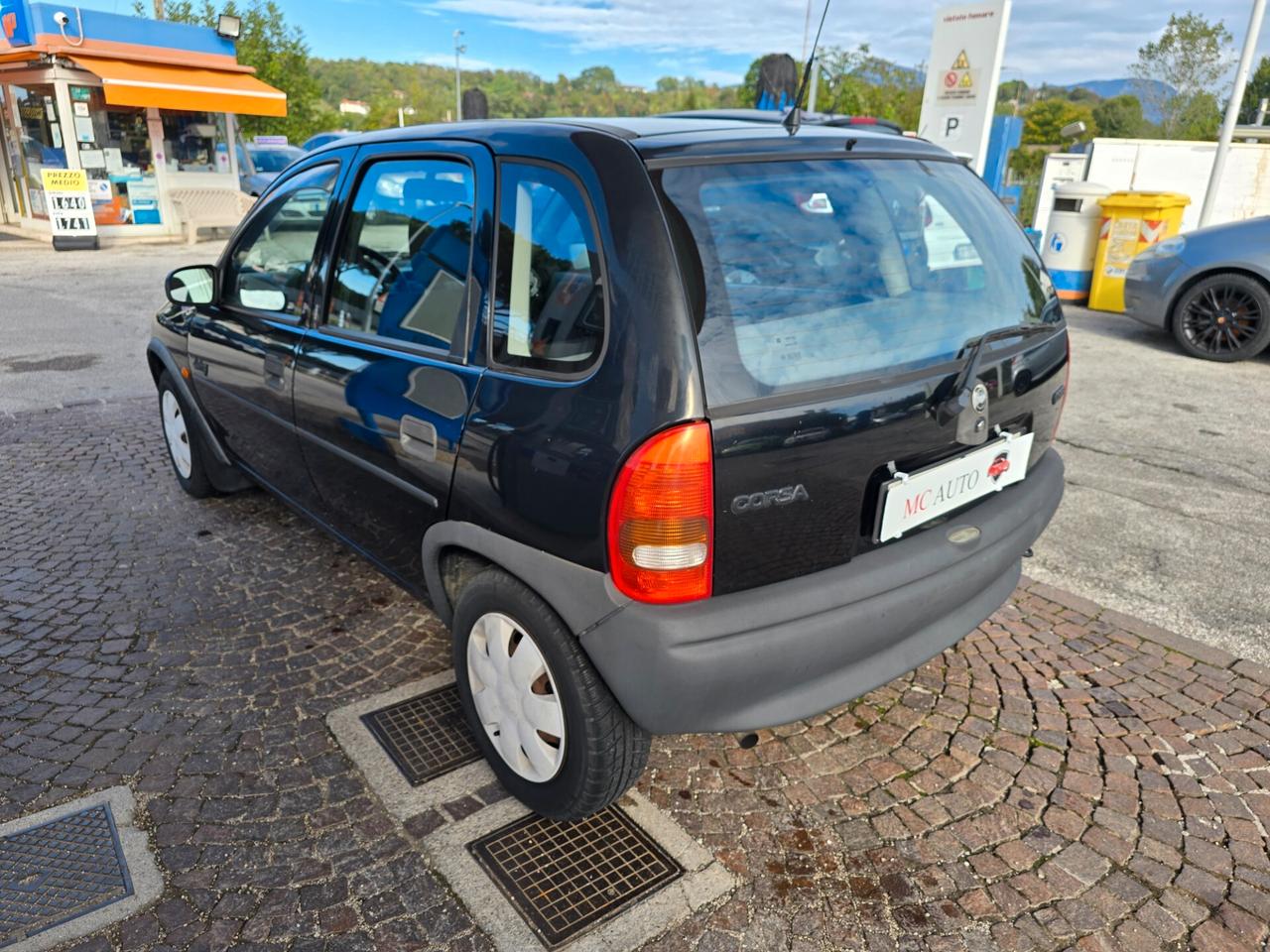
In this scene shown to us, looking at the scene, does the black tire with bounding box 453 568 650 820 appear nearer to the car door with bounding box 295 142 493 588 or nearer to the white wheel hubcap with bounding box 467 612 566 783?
the white wheel hubcap with bounding box 467 612 566 783

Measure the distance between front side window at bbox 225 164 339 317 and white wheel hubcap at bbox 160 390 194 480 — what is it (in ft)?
3.37

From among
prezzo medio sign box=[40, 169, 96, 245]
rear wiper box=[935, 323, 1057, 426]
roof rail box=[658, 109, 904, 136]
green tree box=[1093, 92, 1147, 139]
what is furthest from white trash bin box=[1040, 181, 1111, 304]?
green tree box=[1093, 92, 1147, 139]

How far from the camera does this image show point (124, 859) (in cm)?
231

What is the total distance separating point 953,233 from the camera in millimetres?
2783

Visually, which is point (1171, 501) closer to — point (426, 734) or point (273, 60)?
point (426, 734)

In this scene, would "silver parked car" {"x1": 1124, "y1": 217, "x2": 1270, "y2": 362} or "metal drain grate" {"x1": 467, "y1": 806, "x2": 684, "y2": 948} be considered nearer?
"metal drain grate" {"x1": 467, "y1": 806, "x2": 684, "y2": 948}

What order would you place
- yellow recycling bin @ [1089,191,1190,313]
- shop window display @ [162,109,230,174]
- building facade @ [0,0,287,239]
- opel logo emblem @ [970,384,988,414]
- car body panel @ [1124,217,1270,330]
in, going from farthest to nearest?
shop window display @ [162,109,230,174] < building facade @ [0,0,287,239] < yellow recycling bin @ [1089,191,1190,313] < car body panel @ [1124,217,1270,330] < opel logo emblem @ [970,384,988,414]

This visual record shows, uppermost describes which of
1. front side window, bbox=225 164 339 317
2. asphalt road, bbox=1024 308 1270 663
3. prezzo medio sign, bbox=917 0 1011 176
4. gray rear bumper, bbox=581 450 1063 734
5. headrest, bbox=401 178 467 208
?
prezzo medio sign, bbox=917 0 1011 176

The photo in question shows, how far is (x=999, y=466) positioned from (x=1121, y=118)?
2307 inches

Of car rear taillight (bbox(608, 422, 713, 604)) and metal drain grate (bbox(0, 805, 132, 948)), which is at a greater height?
car rear taillight (bbox(608, 422, 713, 604))

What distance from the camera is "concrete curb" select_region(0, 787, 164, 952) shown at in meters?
2.08

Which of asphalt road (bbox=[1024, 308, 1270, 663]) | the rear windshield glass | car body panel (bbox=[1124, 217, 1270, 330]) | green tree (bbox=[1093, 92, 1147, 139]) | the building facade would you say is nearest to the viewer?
the rear windshield glass

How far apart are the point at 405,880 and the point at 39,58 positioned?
1939 cm

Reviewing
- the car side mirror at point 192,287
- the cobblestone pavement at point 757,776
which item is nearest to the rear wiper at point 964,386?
the cobblestone pavement at point 757,776
